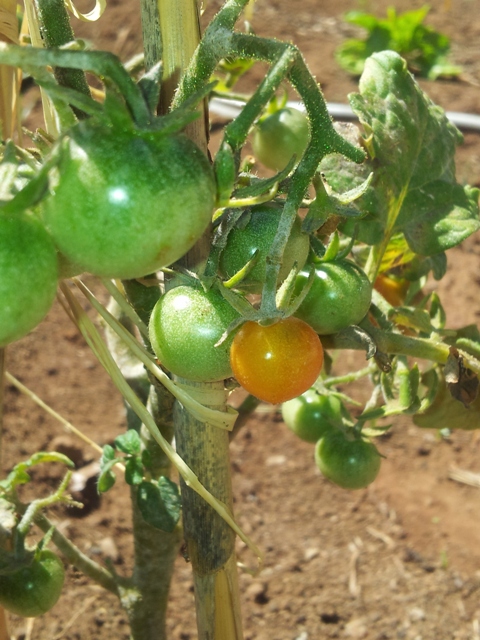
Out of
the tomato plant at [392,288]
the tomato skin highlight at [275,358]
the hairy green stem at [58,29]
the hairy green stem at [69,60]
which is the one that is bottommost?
the tomato plant at [392,288]

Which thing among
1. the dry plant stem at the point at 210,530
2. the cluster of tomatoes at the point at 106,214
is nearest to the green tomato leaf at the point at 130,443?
the dry plant stem at the point at 210,530

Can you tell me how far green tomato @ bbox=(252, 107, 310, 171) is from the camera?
120cm

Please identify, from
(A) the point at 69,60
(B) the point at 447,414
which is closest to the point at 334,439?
(B) the point at 447,414

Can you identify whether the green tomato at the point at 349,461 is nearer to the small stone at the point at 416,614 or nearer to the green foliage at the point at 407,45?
the small stone at the point at 416,614

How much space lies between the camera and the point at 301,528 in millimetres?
2115

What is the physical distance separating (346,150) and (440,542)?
1.70m

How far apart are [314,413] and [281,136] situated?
54 centimetres

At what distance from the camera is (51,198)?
1.73 ft

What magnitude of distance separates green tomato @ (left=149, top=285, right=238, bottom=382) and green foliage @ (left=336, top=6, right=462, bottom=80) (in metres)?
3.89

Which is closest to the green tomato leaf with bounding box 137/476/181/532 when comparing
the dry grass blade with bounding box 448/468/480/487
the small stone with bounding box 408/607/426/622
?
the small stone with bounding box 408/607/426/622

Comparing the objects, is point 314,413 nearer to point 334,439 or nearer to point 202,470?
point 334,439

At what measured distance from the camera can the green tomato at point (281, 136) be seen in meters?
1.20

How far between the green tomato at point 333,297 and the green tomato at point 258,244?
0.31ft

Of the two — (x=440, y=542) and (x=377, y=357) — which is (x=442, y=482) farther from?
(x=377, y=357)
